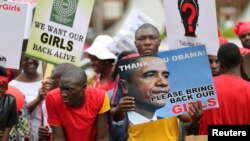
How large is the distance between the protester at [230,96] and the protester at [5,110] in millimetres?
1912

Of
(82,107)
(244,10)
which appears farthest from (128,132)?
(244,10)

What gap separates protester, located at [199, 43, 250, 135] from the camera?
10680mm

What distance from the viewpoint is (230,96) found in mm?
10703

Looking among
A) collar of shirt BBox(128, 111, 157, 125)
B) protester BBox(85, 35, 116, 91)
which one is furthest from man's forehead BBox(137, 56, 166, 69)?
protester BBox(85, 35, 116, 91)

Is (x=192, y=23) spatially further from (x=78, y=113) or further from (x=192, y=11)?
(x=78, y=113)

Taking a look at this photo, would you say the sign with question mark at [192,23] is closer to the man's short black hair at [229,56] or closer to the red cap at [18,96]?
the man's short black hair at [229,56]

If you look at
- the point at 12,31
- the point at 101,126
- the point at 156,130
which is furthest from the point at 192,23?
the point at 12,31

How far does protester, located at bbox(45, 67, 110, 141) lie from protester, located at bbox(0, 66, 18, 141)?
1.74 feet

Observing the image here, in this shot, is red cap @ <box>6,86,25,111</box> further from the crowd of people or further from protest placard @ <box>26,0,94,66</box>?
protest placard @ <box>26,0,94,66</box>

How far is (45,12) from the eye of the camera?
1201 centimetres

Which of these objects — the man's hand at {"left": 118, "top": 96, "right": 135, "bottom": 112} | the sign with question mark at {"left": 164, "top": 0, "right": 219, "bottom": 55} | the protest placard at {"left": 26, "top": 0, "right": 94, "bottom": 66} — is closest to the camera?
the man's hand at {"left": 118, "top": 96, "right": 135, "bottom": 112}

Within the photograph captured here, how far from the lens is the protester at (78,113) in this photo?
10.6 m

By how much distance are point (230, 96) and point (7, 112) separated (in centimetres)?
225

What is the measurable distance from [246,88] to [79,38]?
2177 mm
